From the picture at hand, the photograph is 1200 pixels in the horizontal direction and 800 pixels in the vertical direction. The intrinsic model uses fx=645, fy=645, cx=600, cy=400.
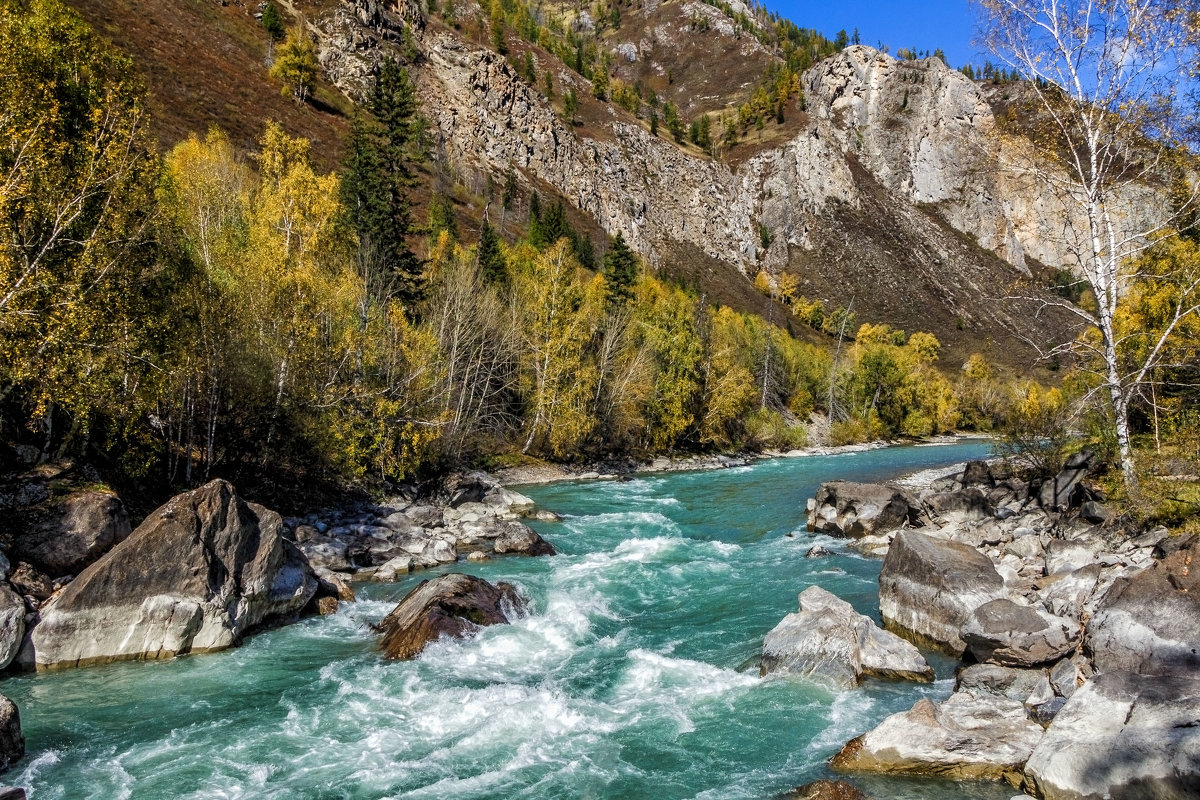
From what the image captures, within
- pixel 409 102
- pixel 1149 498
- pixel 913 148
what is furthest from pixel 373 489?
pixel 913 148

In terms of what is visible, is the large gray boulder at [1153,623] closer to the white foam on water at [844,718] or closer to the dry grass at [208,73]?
the white foam on water at [844,718]

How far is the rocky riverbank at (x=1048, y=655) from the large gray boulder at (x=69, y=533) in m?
12.7

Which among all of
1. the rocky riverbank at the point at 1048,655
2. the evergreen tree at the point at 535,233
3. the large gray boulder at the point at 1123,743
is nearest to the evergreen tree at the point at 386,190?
the rocky riverbank at the point at 1048,655

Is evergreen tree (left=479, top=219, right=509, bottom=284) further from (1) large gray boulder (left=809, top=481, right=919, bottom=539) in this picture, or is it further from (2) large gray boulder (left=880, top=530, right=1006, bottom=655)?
(2) large gray boulder (left=880, top=530, right=1006, bottom=655)

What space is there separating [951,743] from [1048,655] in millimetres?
2950

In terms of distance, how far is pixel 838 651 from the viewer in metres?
10.6

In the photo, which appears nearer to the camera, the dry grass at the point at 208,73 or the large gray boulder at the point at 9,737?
the large gray boulder at the point at 9,737

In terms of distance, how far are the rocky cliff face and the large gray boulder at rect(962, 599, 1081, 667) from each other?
94009 millimetres

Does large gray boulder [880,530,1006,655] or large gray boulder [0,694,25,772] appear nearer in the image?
large gray boulder [0,694,25,772]

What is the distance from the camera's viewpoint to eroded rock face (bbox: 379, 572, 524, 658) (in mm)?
12031

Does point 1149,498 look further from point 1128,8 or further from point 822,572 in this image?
point 1128,8

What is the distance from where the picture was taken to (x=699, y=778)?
8.06 m

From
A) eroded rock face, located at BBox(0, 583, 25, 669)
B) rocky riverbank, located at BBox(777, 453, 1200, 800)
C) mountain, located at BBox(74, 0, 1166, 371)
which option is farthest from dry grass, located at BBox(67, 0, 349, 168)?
rocky riverbank, located at BBox(777, 453, 1200, 800)

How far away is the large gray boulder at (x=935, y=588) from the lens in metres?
11.7
